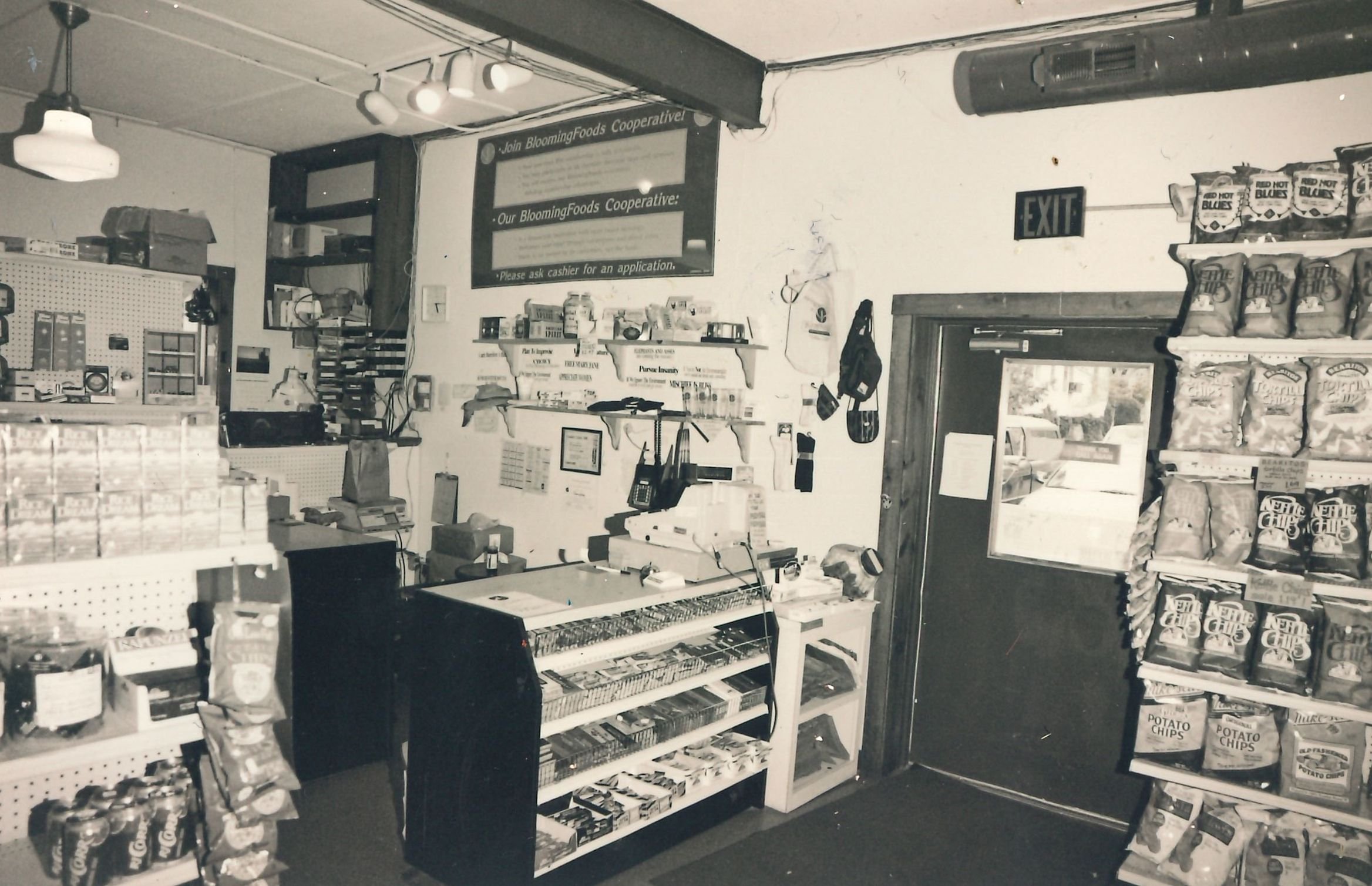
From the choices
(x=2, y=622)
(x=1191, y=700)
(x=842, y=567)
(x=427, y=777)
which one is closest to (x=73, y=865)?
(x=2, y=622)


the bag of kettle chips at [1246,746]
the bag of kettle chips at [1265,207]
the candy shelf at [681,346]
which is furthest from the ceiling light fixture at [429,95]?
the bag of kettle chips at [1246,746]

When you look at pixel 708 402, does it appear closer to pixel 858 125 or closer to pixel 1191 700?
pixel 858 125

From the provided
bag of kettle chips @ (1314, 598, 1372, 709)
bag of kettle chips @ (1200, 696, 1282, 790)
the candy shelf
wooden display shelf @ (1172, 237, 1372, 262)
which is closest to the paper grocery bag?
the candy shelf

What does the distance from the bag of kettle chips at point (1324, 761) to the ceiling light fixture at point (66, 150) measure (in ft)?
15.9

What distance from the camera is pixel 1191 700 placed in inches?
119

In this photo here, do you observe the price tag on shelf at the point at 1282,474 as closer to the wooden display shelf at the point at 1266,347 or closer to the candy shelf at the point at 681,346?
the wooden display shelf at the point at 1266,347

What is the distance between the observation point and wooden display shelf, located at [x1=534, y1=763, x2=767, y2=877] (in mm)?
2869

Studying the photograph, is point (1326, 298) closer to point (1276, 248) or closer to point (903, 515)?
point (1276, 248)

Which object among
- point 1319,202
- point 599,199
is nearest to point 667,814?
point 1319,202

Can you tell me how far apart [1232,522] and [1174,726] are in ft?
2.42

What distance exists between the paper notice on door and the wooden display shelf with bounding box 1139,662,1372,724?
41.2 inches

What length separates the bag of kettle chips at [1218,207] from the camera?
2.94 meters

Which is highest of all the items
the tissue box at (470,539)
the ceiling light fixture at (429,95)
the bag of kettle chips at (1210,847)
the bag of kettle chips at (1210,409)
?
the ceiling light fixture at (429,95)

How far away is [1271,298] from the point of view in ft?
9.35
